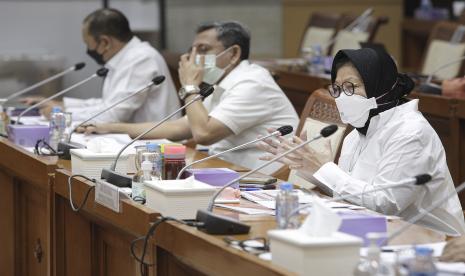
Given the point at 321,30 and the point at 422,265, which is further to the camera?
the point at 321,30

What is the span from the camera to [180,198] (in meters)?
3.00

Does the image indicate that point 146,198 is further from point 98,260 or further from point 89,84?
point 89,84

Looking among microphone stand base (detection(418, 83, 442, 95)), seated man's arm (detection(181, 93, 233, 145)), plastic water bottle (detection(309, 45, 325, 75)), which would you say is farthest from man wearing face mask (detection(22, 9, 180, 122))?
microphone stand base (detection(418, 83, 442, 95))

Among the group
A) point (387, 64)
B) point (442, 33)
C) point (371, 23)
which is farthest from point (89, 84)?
point (387, 64)

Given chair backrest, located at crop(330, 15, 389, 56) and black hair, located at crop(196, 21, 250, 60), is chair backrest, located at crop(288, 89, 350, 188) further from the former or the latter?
chair backrest, located at crop(330, 15, 389, 56)

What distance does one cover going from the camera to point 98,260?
384 cm

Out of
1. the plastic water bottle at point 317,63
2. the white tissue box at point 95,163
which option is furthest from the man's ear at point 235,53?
the plastic water bottle at point 317,63

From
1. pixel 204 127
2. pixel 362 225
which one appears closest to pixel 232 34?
pixel 204 127

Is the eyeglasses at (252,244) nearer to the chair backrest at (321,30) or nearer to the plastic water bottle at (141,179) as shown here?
the plastic water bottle at (141,179)

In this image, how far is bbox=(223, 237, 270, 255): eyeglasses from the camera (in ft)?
8.50

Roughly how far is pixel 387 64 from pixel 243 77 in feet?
4.69

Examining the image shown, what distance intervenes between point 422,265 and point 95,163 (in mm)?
1821

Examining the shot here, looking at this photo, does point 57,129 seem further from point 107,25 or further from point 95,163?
point 107,25

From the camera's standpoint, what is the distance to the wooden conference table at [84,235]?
2738mm
